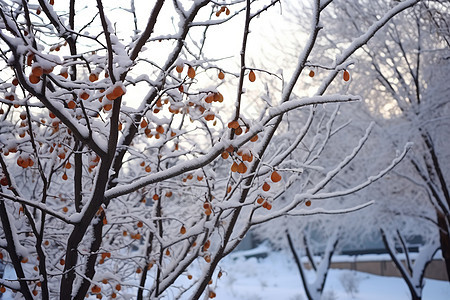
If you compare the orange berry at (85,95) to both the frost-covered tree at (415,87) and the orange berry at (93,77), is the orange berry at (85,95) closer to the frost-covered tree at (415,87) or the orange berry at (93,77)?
the orange berry at (93,77)

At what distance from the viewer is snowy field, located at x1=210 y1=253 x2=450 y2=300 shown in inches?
559

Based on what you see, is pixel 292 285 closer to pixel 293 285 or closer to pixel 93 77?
pixel 293 285

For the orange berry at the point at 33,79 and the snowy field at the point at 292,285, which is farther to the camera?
the snowy field at the point at 292,285

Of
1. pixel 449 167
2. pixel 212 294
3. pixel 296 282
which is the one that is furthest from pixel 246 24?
pixel 296 282

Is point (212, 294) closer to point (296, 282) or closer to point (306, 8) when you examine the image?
point (306, 8)

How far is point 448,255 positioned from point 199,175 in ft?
25.0

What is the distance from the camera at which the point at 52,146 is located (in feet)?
8.05

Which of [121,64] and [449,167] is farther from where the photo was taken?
[449,167]

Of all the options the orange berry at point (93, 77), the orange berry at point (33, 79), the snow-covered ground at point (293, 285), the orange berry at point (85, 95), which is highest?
the snow-covered ground at point (293, 285)

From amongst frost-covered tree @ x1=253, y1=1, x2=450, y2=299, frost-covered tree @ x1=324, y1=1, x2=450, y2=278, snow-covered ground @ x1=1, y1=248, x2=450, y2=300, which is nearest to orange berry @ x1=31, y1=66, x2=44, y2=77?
frost-covered tree @ x1=253, y1=1, x2=450, y2=299

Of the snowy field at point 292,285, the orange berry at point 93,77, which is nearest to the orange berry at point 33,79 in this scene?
the orange berry at point 93,77

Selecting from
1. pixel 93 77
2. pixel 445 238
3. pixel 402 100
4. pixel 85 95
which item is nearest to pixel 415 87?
pixel 402 100

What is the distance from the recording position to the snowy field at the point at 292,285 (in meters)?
14.2

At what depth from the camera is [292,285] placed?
19.2 m
